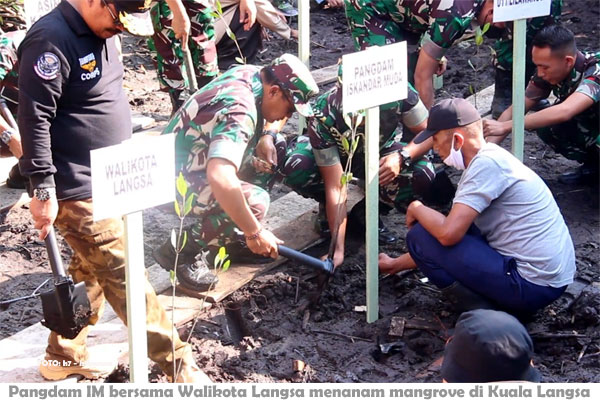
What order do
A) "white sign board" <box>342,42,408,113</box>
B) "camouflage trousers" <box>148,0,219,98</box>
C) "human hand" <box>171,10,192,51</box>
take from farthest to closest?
1. "camouflage trousers" <box>148,0,219,98</box>
2. "human hand" <box>171,10,192,51</box>
3. "white sign board" <box>342,42,408,113</box>

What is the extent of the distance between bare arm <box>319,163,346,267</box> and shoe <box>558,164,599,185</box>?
1.94 meters

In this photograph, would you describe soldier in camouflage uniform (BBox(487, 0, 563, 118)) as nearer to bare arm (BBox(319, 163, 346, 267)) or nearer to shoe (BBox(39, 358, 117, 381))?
bare arm (BBox(319, 163, 346, 267))

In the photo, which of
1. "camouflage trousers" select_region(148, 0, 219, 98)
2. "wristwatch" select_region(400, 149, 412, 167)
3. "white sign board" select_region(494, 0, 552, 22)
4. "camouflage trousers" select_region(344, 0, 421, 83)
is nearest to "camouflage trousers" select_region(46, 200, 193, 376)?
"wristwatch" select_region(400, 149, 412, 167)

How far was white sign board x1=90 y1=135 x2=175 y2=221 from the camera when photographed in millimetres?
3125

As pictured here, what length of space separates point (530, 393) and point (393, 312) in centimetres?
182

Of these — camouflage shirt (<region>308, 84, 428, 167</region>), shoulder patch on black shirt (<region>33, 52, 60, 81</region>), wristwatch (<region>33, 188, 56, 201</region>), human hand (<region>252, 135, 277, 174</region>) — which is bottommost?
human hand (<region>252, 135, 277, 174</region>)

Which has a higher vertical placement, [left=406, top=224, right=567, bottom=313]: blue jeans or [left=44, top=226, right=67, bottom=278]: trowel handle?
[left=44, top=226, right=67, bottom=278]: trowel handle

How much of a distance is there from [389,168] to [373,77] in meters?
0.86

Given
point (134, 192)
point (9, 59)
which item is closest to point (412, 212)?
point (134, 192)

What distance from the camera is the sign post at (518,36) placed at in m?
5.36

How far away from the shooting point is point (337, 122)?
498 centimetres

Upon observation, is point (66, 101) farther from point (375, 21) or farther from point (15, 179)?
point (375, 21)

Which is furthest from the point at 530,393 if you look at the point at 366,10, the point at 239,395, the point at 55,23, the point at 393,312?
the point at 366,10

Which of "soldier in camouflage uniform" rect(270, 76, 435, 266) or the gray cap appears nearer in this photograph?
the gray cap
